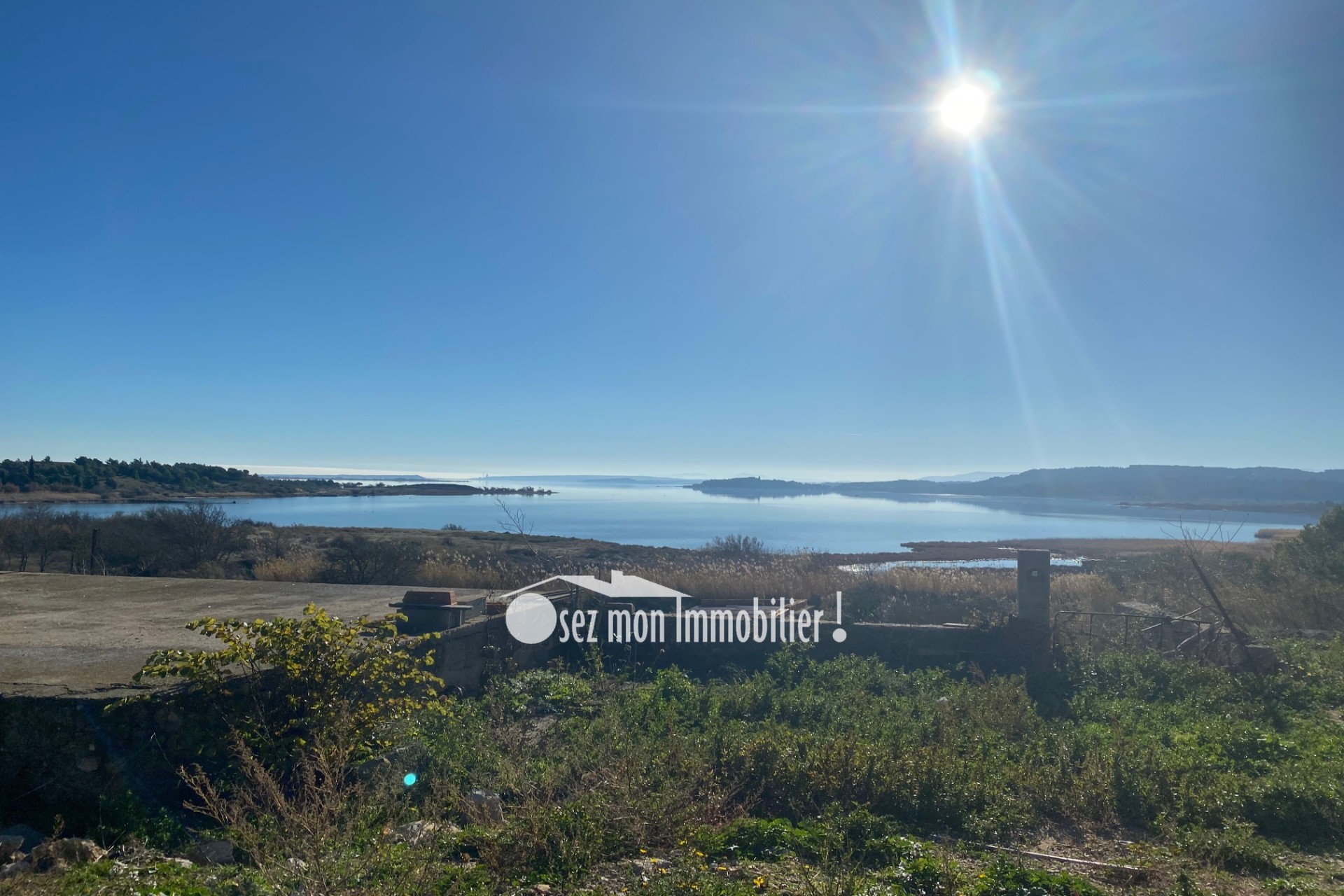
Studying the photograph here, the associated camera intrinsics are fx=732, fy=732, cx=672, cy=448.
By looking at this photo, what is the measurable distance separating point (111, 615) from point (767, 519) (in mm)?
66044

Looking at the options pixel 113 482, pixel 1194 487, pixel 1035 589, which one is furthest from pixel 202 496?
pixel 1194 487

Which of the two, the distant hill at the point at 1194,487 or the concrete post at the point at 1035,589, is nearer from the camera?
the concrete post at the point at 1035,589

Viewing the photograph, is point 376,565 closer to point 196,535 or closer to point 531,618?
point 196,535

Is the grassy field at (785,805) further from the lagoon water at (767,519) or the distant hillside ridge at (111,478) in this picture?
the distant hillside ridge at (111,478)

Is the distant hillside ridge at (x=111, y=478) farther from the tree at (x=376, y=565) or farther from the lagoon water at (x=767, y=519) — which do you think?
the tree at (x=376, y=565)

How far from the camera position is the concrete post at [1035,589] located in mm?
9953

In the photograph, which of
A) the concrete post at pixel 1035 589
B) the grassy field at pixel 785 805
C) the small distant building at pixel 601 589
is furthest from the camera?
the small distant building at pixel 601 589

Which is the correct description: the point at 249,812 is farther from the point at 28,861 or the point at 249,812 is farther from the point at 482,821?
the point at 482,821

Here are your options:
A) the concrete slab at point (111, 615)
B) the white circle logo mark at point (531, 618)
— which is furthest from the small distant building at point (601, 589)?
the concrete slab at point (111, 615)

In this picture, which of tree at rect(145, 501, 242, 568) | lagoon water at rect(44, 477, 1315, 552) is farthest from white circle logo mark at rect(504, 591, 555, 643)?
lagoon water at rect(44, 477, 1315, 552)

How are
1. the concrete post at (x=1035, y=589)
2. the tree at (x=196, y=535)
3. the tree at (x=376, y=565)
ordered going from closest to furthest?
the concrete post at (x=1035, y=589) → the tree at (x=376, y=565) → the tree at (x=196, y=535)

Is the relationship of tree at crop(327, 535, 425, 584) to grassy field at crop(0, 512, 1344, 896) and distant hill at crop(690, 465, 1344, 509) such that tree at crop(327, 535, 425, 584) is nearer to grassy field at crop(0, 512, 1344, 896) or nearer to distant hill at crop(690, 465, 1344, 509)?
grassy field at crop(0, 512, 1344, 896)

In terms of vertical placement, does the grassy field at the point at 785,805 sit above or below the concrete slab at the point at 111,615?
below

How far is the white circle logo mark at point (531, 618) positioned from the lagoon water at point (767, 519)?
24.5 metres
